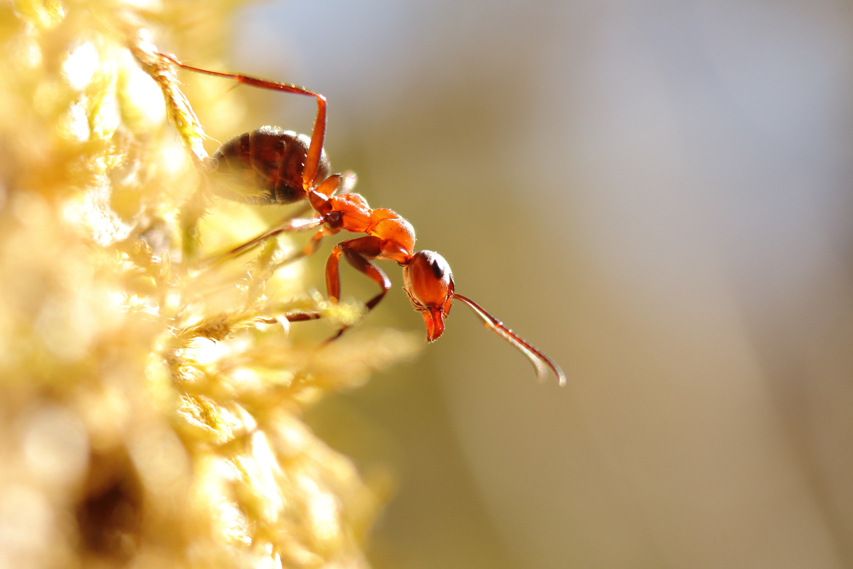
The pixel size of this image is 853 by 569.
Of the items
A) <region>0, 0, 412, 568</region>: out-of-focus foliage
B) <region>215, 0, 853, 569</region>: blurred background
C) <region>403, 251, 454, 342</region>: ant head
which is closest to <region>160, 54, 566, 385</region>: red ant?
<region>403, 251, 454, 342</region>: ant head

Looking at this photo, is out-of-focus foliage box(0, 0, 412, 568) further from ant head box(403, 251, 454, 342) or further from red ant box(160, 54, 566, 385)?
ant head box(403, 251, 454, 342)

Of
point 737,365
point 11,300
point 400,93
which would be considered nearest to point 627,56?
point 400,93

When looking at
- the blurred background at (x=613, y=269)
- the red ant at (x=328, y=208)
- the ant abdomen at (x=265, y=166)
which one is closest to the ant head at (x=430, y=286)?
the red ant at (x=328, y=208)

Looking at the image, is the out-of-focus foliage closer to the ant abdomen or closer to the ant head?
the ant abdomen

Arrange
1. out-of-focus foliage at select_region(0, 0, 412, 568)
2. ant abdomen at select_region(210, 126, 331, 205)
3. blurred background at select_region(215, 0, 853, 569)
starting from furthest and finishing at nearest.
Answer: blurred background at select_region(215, 0, 853, 569), ant abdomen at select_region(210, 126, 331, 205), out-of-focus foliage at select_region(0, 0, 412, 568)

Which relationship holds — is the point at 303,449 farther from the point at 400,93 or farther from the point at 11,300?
the point at 400,93

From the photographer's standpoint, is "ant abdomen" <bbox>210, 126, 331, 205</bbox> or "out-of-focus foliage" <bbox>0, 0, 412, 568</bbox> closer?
"out-of-focus foliage" <bbox>0, 0, 412, 568</bbox>

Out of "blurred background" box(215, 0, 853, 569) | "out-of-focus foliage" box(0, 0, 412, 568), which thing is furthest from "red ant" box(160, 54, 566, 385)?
"blurred background" box(215, 0, 853, 569)

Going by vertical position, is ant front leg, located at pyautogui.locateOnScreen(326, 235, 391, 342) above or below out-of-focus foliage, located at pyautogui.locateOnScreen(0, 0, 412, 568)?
below

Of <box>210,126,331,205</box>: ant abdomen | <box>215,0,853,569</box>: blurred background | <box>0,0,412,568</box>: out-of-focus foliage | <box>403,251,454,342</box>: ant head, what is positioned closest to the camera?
<box>0,0,412,568</box>: out-of-focus foliage
